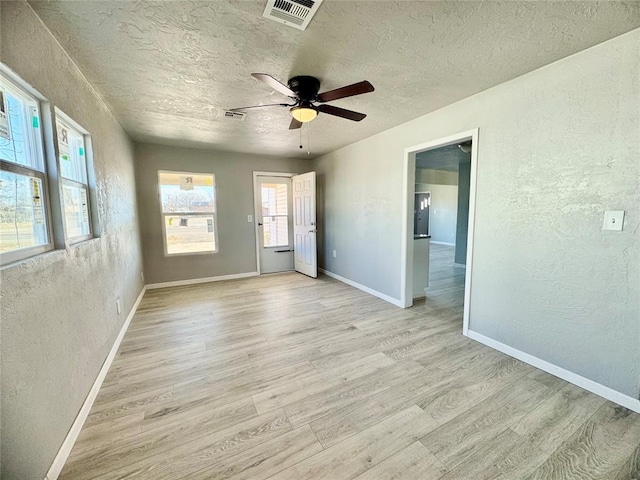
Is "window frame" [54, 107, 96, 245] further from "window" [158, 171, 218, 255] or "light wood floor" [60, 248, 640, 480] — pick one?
"window" [158, 171, 218, 255]

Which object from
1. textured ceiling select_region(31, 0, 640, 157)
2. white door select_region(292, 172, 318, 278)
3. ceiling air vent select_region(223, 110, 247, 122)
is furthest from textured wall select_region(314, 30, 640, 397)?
white door select_region(292, 172, 318, 278)

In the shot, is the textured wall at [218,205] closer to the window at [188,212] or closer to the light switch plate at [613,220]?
the window at [188,212]

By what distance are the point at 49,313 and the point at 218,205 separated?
11.4 ft

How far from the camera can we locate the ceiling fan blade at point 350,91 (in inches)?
68.9

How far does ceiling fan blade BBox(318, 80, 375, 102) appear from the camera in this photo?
5.74 ft

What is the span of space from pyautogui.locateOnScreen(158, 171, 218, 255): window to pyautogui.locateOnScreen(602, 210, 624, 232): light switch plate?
15.4ft

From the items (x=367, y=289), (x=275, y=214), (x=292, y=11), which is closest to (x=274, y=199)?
(x=275, y=214)

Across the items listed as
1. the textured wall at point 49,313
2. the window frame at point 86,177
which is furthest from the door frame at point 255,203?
the window frame at point 86,177

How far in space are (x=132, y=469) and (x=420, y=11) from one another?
109 inches

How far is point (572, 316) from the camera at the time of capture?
74.3 inches

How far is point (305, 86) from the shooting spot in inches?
81.2

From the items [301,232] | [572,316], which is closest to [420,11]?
[572,316]

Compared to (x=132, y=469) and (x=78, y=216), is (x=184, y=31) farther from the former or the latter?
(x=132, y=469)

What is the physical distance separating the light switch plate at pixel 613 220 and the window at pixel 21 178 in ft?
10.5
